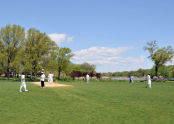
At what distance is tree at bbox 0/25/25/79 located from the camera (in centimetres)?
5819

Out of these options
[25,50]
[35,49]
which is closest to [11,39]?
[25,50]

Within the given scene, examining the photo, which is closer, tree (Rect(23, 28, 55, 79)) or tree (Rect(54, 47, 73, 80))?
tree (Rect(23, 28, 55, 79))

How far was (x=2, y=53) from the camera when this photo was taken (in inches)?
2243

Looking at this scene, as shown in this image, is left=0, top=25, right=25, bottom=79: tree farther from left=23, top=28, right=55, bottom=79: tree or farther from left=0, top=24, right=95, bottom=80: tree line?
left=23, top=28, right=55, bottom=79: tree

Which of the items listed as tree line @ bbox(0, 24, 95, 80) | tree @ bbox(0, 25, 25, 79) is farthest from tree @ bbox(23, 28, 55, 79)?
tree @ bbox(0, 25, 25, 79)

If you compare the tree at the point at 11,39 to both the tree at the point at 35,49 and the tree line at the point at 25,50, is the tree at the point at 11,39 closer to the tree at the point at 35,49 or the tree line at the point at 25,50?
the tree line at the point at 25,50

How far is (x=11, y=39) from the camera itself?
5900 cm

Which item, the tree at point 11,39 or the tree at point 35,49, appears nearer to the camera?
the tree at point 35,49

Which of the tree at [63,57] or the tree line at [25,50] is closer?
→ the tree line at [25,50]

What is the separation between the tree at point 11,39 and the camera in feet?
191

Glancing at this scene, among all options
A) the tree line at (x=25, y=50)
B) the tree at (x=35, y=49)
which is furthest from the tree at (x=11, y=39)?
the tree at (x=35, y=49)

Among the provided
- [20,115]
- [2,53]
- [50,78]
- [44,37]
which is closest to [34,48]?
[44,37]

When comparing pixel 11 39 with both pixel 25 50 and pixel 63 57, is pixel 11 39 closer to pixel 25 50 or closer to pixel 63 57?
pixel 25 50

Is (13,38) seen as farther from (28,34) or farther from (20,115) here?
(20,115)
